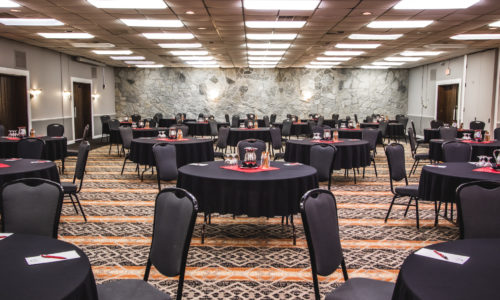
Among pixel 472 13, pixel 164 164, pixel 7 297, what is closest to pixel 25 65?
pixel 164 164

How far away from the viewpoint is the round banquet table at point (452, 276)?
5.51 feet

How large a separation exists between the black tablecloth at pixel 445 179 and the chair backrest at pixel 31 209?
3.77m

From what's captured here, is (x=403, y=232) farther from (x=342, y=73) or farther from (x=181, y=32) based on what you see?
(x=342, y=73)

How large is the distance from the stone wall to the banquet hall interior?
70 mm

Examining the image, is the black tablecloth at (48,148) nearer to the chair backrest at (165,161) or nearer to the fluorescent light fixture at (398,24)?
the chair backrest at (165,161)

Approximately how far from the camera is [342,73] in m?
20.6

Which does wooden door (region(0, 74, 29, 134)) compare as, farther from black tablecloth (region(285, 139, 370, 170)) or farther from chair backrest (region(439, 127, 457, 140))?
chair backrest (region(439, 127, 457, 140))

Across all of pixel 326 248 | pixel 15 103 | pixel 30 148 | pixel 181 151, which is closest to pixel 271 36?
pixel 181 151

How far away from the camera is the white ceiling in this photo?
A: 8.00 m

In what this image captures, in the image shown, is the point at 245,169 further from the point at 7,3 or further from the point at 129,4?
the point at 7,3

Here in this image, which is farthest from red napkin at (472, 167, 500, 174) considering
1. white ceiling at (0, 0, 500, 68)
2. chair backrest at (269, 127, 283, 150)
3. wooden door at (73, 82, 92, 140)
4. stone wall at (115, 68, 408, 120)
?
stone wall at (115, 68, 408, 120)

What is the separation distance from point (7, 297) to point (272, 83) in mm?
19615

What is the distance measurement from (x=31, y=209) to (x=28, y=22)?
8358 millimetres

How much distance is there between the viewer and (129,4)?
313 inches
